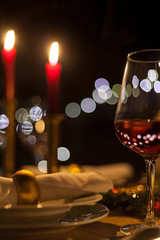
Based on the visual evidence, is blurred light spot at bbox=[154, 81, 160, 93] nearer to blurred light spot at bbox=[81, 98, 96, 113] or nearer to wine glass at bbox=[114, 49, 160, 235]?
wine glass at bbox=[114, 49, 160, 235]

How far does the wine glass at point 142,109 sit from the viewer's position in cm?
79

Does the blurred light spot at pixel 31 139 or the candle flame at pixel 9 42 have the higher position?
the candle flame at pixel 9 42

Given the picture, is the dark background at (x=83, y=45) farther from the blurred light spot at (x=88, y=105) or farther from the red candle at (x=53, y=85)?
the red candle at (x=53, y=85)

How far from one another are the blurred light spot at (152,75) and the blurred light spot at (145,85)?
0.04ft

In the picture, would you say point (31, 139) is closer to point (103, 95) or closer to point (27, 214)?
point (27, 214)

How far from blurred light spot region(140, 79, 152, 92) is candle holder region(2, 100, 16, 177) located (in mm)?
489

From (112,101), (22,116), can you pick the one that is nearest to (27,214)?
(22,116)

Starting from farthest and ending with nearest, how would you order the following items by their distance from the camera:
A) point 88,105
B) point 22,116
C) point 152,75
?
point 88,105 → point 22,116 → point 152,75

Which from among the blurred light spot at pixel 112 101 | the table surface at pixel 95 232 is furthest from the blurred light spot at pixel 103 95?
the table surface at pixel 95 232

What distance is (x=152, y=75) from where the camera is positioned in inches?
32.2

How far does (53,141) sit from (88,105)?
729 centimetres

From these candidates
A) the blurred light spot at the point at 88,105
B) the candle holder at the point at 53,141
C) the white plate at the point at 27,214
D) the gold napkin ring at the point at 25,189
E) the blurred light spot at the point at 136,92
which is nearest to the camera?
the white plate at the point at 27,214

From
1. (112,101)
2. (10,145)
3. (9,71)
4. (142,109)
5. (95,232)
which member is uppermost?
(112,101)

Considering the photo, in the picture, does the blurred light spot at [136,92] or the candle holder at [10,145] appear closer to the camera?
the blurred light spot at [136,92]
